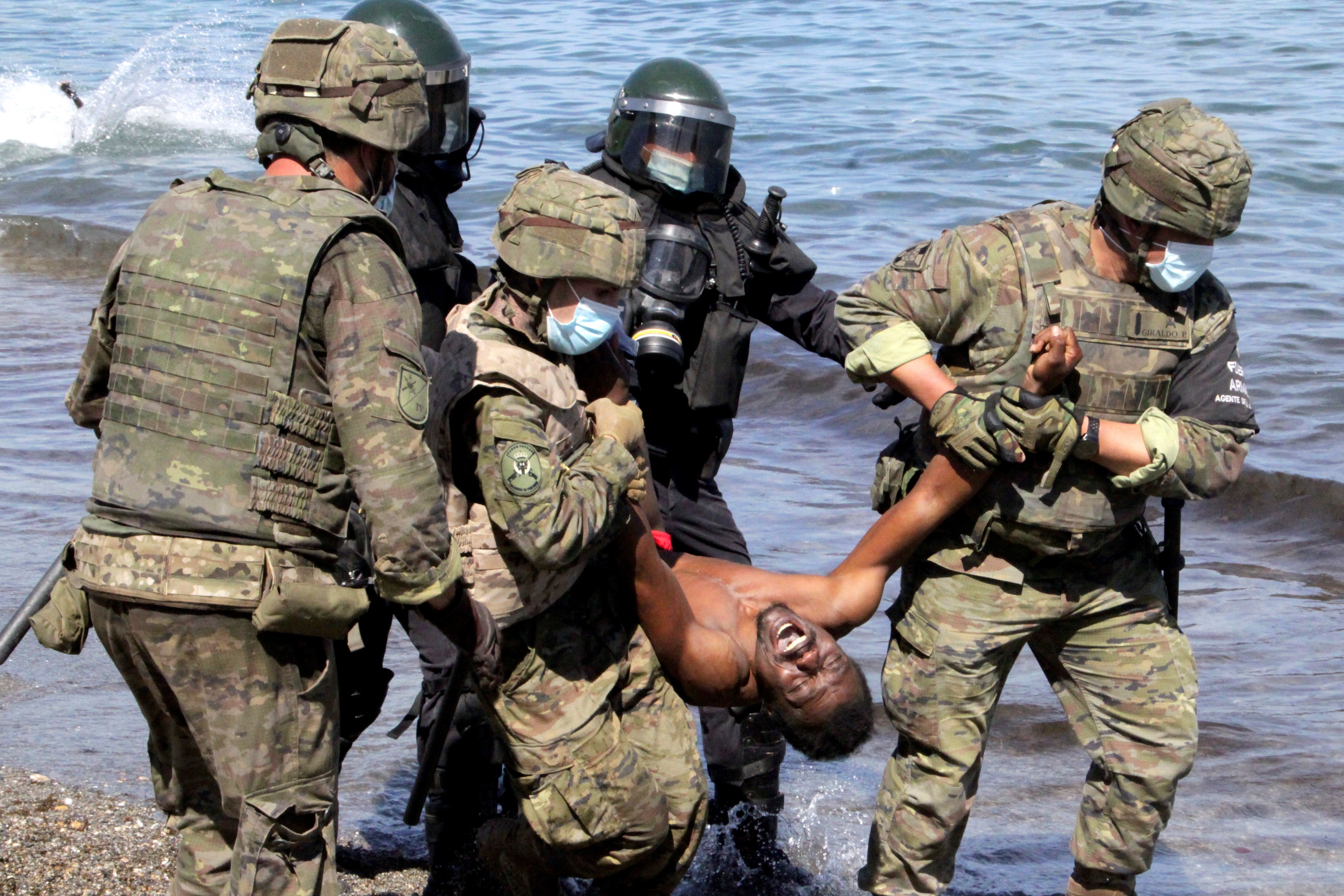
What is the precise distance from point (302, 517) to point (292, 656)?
0.99 feet

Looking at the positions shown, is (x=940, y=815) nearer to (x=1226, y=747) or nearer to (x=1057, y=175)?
(x=1226, y=747)

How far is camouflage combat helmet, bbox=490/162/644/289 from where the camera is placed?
3262 mm

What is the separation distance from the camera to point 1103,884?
3893 millimetres

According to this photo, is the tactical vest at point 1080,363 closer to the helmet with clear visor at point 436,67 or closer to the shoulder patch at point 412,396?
the shoulder patch at point 412,396

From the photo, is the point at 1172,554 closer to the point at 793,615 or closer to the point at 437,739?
the point at 793,615

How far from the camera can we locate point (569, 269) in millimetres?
3246

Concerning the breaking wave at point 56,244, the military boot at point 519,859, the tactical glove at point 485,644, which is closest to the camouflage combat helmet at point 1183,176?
the tactical glove at point 485,644

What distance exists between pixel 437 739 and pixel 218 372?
1.34 metres

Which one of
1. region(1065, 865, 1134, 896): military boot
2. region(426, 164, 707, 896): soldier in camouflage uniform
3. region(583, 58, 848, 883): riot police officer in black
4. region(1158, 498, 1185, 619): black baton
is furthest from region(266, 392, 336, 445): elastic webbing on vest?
region(1065, 865, 1134, 896): military boot

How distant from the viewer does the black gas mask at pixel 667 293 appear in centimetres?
406

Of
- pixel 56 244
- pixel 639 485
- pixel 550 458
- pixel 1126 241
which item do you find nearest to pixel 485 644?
pixel 550 458

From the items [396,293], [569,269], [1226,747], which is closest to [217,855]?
→ [396,293]

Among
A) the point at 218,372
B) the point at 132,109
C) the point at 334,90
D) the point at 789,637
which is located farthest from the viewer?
the point at 132,109

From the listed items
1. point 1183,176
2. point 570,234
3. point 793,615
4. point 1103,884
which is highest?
point 1183,176
